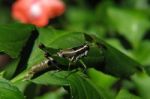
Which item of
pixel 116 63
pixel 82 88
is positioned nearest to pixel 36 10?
pixel 116 63

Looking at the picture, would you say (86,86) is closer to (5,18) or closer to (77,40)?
(77,40)

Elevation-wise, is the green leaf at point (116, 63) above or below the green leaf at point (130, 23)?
above

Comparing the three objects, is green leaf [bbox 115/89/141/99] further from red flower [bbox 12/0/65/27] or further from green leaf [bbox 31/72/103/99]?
red flower [bbox 12/0/65/27]

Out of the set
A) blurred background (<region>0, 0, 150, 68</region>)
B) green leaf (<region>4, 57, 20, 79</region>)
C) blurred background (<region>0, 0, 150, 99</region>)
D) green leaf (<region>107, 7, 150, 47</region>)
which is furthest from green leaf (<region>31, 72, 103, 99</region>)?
green leaf (<region>107, 7, 150, 47</region>)

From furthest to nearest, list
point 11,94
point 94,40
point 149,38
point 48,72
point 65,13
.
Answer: point 65,13
point 149,38
point 94,40
point 48,72
point 11,94

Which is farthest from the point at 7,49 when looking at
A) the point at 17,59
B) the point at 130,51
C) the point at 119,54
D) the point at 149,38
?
the point at 149,38

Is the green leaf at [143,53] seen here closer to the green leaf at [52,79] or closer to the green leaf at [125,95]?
the green leaf at [125,95]

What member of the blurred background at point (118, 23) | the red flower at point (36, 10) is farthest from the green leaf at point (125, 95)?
the red flower at point (36, 10)
